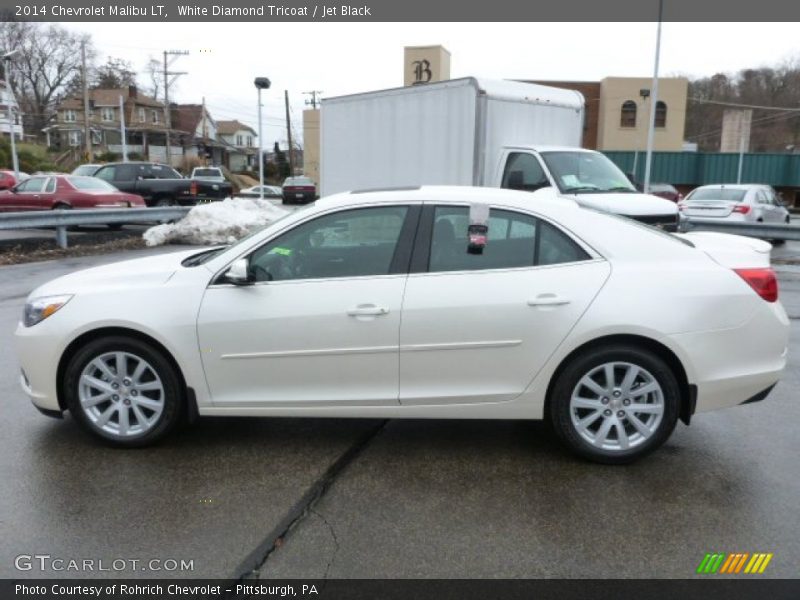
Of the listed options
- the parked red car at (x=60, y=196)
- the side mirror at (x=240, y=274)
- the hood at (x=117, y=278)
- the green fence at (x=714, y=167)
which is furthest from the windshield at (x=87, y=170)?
the green fence at (x=714, y=167)

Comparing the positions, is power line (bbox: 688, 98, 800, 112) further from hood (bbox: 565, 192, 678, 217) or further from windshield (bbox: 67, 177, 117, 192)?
windshield (bbox: 67, 177, 117, 192)

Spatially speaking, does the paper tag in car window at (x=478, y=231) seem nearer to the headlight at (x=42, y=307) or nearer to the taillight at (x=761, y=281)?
the taillight at (x=761, y=281)

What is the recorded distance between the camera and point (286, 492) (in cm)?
368

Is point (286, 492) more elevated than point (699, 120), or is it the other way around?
point (699, 120)

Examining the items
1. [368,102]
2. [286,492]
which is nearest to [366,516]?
[286,492]

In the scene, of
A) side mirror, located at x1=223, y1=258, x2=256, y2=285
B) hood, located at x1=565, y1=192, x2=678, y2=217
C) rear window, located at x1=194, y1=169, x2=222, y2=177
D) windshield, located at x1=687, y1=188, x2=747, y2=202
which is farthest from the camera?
rear window, located at x1=194, y1=169, x2=222, y2=177

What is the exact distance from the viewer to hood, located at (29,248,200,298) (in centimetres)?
418

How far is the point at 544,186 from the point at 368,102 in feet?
12.4

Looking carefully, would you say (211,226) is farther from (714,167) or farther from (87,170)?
(714,167)

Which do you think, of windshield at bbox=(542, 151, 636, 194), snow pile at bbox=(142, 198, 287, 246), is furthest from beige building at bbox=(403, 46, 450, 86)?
windshield at bbox=(542, 151, 636, 194)

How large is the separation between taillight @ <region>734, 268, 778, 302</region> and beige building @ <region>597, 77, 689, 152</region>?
42.2 m

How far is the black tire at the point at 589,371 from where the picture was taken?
3.88 meters

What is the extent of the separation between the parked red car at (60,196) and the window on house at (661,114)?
35.8m

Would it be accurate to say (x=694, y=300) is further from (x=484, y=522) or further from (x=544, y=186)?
(x=544, y=186)
